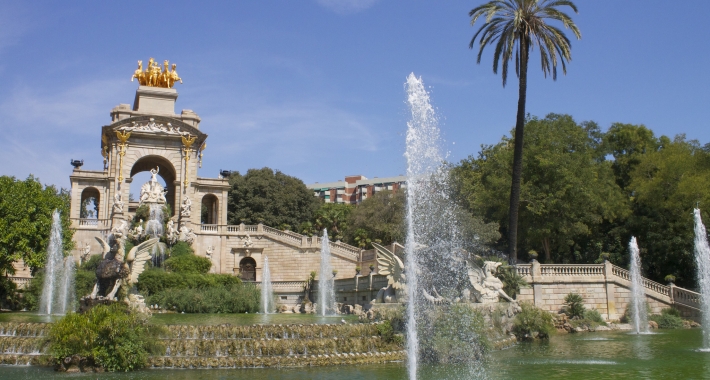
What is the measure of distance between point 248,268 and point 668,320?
28.0m

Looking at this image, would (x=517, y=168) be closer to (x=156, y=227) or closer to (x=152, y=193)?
(x=156, y=227)

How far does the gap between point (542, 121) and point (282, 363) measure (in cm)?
2807

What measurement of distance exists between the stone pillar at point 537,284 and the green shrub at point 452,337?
1310 cm

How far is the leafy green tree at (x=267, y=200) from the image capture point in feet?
197

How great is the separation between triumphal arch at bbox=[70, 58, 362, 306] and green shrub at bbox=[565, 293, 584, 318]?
666 inches

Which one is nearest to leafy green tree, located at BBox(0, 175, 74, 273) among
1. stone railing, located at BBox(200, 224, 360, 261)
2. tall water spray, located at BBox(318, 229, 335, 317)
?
tall water spray, located at BBox(318, 229, 335, 317)

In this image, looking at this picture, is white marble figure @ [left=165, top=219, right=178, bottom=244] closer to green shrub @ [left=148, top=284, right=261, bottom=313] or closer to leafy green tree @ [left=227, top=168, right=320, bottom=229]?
green shrub @ [left=148, top=284, right=261, bottom=313]

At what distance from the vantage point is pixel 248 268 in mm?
46656

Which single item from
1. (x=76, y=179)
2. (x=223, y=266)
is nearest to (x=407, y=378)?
(x=223, y=266)

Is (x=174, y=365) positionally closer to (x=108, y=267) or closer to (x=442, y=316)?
(x=108, y=267)

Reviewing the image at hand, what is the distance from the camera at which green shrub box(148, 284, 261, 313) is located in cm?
3058

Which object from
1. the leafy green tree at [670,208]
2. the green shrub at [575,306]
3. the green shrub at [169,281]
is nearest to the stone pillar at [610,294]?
the green shrub at [575,306]

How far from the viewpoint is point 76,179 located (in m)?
46.1

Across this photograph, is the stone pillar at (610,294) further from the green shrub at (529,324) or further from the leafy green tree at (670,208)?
the green shrub at (529,324)
